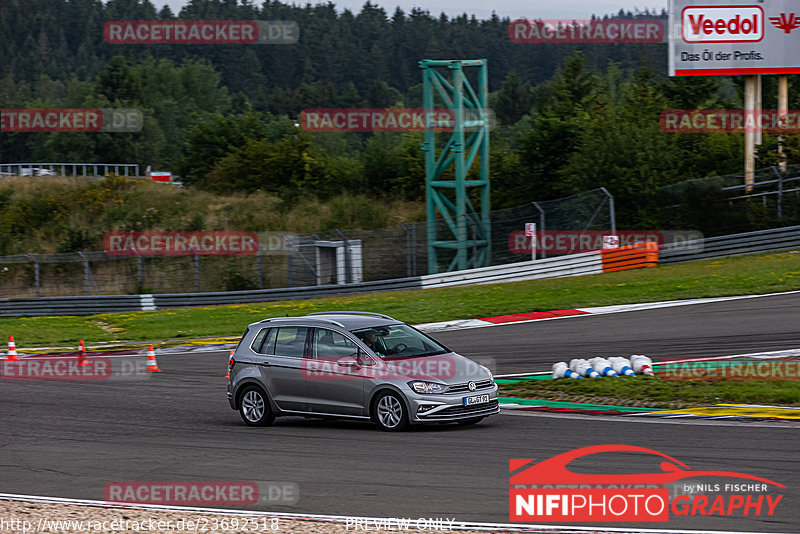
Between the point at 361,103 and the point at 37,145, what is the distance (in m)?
39.4

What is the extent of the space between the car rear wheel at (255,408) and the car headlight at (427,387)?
253 cm

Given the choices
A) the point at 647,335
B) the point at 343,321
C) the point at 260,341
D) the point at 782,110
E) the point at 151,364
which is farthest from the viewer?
the point at 782,110

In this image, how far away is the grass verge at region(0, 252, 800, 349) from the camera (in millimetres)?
25547

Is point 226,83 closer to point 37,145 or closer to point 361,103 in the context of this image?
point 361,103

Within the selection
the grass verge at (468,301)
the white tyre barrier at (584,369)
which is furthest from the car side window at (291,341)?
the grass verge at (468,301)

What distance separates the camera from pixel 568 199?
32250 millimetres

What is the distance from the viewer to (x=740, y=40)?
33.4 meters

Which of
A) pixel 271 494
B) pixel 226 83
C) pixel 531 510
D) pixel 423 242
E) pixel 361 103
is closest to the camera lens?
pixel 531 510

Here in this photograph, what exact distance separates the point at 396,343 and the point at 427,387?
1.07 meters

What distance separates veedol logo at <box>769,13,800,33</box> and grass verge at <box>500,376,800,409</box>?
892 inches

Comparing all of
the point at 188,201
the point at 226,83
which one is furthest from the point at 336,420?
the point at 226,83

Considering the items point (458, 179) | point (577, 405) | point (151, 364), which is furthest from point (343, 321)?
point (458, 179)

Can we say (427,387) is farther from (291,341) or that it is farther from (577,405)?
(577,405)

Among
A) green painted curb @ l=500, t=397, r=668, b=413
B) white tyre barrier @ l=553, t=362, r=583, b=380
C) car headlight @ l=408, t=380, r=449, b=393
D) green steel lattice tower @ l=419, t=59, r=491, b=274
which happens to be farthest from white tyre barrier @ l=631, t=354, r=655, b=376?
green steel lattice tower @ l=419, t=59, r=491, b=274
